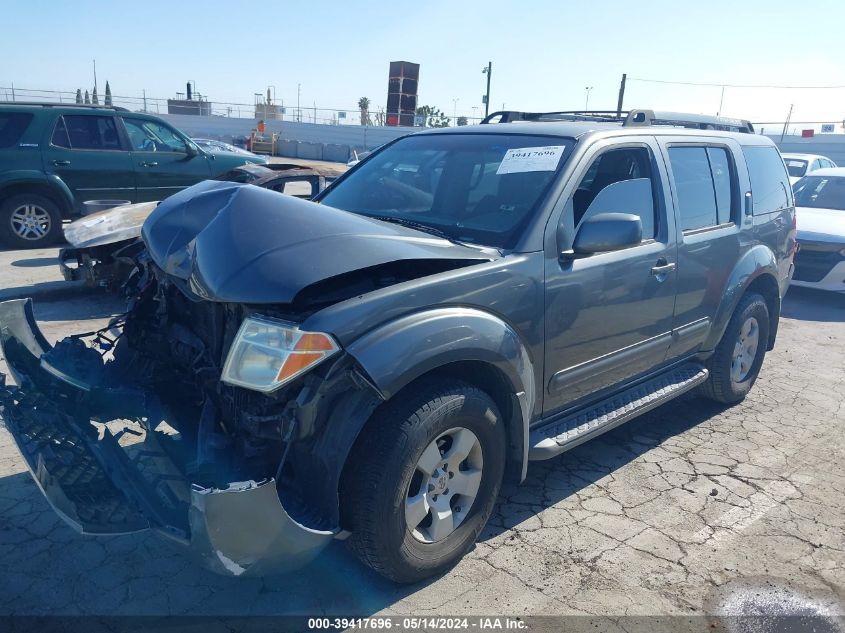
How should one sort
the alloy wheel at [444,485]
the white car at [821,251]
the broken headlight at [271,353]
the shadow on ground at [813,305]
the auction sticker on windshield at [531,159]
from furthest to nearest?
the white car at [821,251]
the shadow on ground at [813,305]
the auction sticker on windshield at [531,159]
the alloy wheel at [444,485]
the broken headlight at [271,353]

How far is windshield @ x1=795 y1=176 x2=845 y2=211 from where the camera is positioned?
9.93m

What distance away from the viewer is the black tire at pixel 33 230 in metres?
8.83

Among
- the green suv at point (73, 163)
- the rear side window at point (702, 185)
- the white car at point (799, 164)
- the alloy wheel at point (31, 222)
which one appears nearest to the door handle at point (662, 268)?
the rear side window at point (702, 185)

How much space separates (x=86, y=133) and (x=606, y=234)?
8571mm

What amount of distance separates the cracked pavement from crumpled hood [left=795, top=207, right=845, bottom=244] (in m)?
4.94

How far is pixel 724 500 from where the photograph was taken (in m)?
3.74

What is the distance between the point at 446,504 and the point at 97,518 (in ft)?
4.49

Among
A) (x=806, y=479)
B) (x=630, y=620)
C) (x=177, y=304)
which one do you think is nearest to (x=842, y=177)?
(x=806, y=479)

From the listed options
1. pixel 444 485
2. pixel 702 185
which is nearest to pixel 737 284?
pixel 702 185

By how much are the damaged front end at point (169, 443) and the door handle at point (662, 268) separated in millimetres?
2135

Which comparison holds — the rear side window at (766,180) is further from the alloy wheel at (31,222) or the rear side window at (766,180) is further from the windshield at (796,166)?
the windshield at (796,166)

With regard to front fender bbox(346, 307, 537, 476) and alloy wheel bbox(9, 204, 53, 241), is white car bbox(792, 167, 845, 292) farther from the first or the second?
alloy wheel bbox(9, 204, 53, 241)

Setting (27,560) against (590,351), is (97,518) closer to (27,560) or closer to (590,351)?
(27,560)

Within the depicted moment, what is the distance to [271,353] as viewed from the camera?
7.87ft
